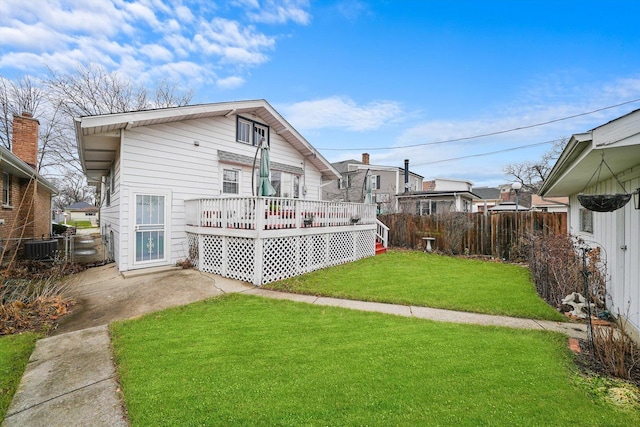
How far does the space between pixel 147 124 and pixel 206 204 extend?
114 inches

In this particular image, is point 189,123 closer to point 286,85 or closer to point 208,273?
point 208,273

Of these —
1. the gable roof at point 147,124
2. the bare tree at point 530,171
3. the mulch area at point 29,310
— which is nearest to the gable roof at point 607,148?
the mulch area at point 29,310

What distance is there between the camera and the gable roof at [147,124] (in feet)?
24.7

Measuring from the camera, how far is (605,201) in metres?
3.44

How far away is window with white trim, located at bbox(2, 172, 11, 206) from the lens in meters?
9.47

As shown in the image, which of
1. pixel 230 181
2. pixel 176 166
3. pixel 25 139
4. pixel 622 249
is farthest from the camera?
pixel 25 139

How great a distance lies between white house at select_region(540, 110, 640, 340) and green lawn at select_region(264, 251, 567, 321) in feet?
3.36

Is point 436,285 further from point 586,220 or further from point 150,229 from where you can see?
point 150,229

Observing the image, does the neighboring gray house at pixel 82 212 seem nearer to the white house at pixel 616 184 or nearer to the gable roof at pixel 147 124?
the gable roof at pixel 147 124

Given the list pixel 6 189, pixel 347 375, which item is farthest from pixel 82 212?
pixel 347 375

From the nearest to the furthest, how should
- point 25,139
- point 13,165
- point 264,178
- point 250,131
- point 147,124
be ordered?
point 13,165
point 264,178
point 147,124
point 250,131
point 25,139

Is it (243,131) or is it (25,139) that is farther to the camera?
(25,139)

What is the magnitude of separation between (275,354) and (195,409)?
121cm

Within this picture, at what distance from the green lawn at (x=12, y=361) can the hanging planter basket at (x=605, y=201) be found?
21.5 ft
